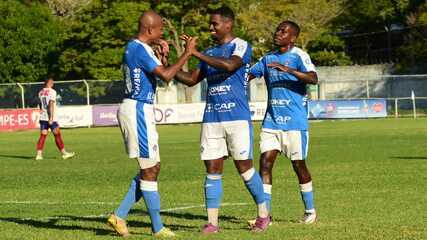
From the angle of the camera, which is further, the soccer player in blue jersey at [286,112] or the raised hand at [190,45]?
the soccer player in blue jersey at [286,112]

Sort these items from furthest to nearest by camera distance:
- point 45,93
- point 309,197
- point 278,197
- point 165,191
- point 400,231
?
point 45,93 < point 165,191 < point 278,197 < point 309,197 < point 400,231

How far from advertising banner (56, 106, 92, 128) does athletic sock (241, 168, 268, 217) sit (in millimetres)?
41258

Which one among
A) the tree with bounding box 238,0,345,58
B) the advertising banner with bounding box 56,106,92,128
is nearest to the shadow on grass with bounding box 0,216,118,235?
the advertising banner with bounding box 56,106,92,128

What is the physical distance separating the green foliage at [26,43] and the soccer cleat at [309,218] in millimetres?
59409

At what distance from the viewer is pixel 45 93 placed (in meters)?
26.5

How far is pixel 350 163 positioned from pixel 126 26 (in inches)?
1806

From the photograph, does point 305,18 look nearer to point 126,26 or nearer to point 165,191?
point 126,26

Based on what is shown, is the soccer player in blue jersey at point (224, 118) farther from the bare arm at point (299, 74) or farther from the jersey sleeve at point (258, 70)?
the jersey sleeve at point (258, 70)

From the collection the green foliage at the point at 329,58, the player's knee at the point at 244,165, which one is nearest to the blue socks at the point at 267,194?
the player's knee at the point at 244,165

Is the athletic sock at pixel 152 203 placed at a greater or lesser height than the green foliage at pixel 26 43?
lesser

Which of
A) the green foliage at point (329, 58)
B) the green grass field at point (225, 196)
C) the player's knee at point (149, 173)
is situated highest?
the green foliage at point (329, 58)

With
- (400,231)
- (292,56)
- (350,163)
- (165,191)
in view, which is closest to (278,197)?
(165,191)

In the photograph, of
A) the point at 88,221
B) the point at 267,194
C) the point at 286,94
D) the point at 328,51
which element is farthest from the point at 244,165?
the point at 328,51

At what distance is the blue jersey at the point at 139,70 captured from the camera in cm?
1024
